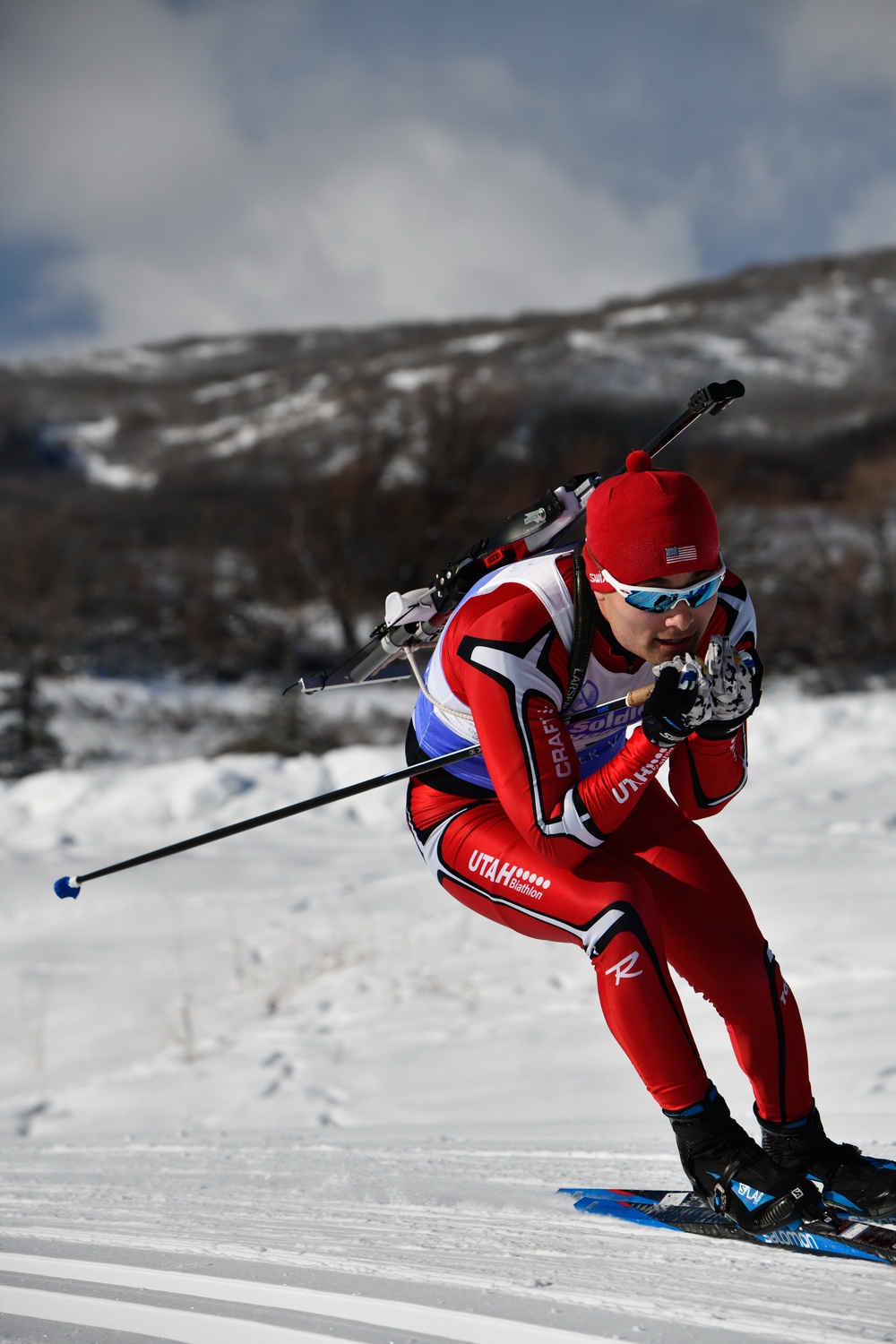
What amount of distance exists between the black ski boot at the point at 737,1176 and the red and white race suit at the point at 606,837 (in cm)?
6

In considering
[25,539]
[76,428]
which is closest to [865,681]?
[25,539]

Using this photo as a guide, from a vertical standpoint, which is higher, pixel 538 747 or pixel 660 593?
pixel 660 593

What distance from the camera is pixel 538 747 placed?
2309mm

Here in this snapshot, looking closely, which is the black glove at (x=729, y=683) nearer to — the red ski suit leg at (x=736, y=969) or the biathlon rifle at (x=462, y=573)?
the red ski suit leg at (x=736, y=969)

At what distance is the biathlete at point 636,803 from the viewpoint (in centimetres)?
224

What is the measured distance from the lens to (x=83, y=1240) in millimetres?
2414

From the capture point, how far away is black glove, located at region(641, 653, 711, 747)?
2.15m

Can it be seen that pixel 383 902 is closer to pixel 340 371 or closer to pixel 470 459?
pixel 470 459

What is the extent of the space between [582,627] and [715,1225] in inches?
52.4

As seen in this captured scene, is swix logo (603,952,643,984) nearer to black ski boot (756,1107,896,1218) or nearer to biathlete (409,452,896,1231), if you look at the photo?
biathlete (409,452,896,1231)

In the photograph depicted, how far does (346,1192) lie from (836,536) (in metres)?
18.7

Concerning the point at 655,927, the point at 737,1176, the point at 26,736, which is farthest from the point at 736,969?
the point at 26,736

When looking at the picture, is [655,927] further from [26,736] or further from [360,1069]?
[26,736]

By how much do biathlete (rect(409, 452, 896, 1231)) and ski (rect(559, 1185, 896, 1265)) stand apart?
37 millimetres
